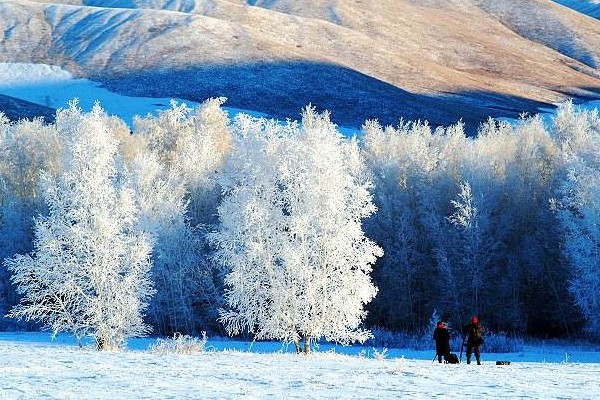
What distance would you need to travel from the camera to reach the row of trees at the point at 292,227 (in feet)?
106

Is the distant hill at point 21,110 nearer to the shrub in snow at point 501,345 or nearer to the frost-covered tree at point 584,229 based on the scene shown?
the frost-covered tree at point 584,229

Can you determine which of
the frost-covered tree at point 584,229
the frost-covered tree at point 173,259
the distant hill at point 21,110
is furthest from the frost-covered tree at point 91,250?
the distant hill at point 21,110

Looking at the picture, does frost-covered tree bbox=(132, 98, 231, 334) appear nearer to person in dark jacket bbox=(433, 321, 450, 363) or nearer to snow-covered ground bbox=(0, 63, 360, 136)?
person in dark jacket bbox=(433, 321, 450, 363)

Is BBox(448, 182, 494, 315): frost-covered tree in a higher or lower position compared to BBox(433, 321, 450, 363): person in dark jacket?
higher

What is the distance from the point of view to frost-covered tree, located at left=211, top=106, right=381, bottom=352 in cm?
3164

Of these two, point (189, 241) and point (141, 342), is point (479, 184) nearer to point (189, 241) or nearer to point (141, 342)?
point (189, 241)

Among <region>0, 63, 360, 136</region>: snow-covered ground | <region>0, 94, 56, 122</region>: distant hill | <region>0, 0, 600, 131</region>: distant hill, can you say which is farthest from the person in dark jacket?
<region>0, 0, 600, 131</region>: distant hill

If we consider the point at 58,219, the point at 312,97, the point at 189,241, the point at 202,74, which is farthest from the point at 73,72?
the point at 58,219

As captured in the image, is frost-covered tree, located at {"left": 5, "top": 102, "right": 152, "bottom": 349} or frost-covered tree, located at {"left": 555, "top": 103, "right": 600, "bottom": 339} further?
frost-covered tree, located at {"left": 555, "top": 103, "right": 600, "bottom": 339}

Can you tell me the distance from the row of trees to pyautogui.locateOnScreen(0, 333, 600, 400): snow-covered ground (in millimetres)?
9196

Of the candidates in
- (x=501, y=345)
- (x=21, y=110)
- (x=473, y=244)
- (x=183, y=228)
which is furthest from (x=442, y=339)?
(x=21, y=110)

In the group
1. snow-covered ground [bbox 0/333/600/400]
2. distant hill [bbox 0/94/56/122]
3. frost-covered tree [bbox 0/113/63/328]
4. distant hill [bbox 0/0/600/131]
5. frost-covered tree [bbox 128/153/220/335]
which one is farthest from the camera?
distant hill [bbox 0/0/600/131]

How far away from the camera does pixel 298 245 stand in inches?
1273

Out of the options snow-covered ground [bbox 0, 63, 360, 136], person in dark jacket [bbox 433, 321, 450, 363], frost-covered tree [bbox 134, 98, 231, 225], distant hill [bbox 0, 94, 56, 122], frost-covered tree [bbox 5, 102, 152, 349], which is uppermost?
snow-covered ground [bbox 0, 63, 360, 136]
